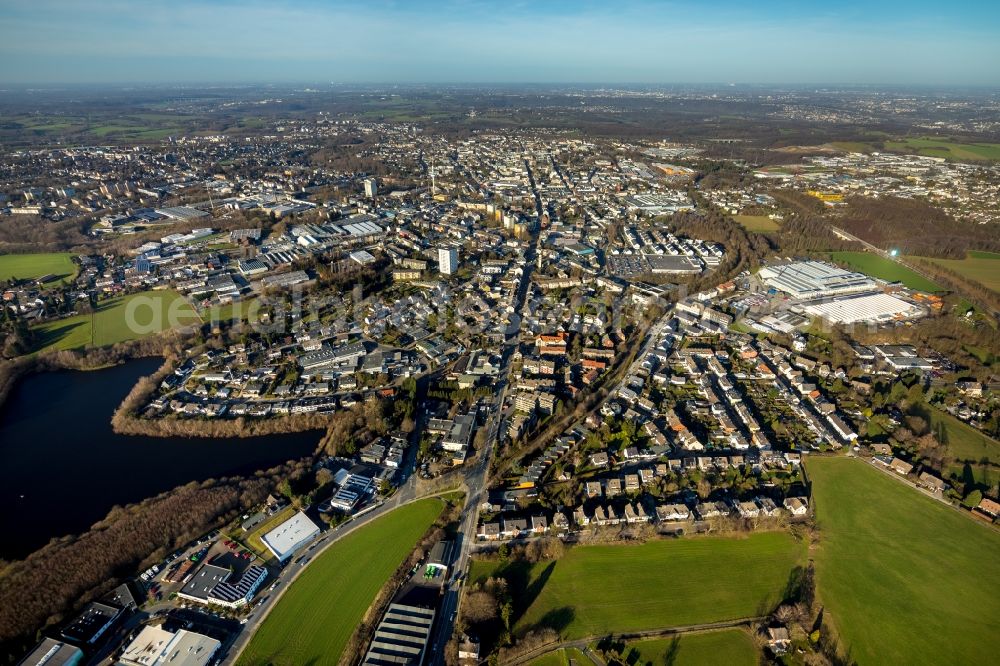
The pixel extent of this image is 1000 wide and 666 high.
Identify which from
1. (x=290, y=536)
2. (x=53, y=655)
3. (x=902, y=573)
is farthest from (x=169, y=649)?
(x=902, y=573)

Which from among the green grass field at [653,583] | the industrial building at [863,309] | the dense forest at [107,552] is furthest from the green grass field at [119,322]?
the industrial building at [863,309]

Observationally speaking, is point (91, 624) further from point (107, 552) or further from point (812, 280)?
point (812, 280)

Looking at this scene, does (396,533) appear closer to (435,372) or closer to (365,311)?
(435,372)

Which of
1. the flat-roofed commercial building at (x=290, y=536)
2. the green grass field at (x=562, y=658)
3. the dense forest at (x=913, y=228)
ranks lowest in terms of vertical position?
the green grass field at (x=562, y=658)

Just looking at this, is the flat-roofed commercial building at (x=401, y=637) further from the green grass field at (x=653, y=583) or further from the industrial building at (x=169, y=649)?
the industrial building at (x=169, y=649)

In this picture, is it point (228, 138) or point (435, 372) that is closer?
point (435, 372)

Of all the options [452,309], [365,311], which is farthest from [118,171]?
[452,309]

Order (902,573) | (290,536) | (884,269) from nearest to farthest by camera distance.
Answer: (902,573) → (290,536) → (884,269)
